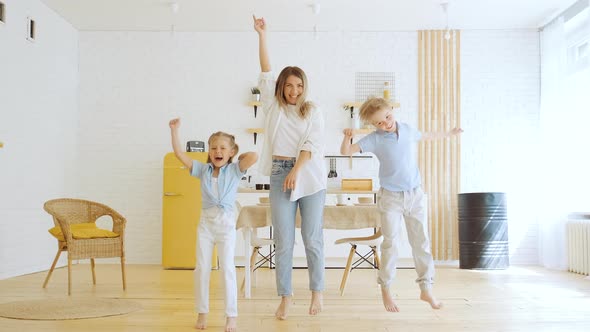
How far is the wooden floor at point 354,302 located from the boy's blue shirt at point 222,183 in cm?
68

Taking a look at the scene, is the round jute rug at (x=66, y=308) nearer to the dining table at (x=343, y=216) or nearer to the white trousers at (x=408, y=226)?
the dining table at (x=343, y=216)

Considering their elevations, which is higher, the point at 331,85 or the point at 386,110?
the point at 331,85

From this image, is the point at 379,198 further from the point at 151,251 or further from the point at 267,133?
the point at 151,251

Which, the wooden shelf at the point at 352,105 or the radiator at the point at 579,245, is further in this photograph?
the wooden shelf at the point at 352,105

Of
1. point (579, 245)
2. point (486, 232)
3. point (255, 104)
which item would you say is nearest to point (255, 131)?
point (255, 104)

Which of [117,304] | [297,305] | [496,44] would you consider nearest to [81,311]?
[117,304]

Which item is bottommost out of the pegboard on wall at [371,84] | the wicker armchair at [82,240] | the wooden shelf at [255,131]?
the wicker armchair at [82,240]

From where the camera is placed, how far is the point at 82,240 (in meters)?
4.86

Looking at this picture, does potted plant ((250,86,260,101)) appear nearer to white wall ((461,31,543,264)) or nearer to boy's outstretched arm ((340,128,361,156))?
white wall ((461,31,543,264))

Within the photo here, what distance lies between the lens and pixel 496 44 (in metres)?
7.78

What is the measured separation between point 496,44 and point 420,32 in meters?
0.97

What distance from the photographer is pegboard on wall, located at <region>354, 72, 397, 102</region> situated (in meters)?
7.76

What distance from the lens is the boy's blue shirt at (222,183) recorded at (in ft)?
10.6

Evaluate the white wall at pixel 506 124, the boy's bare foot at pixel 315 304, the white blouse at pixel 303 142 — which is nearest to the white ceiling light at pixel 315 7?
the white wall at pixel 506 124
